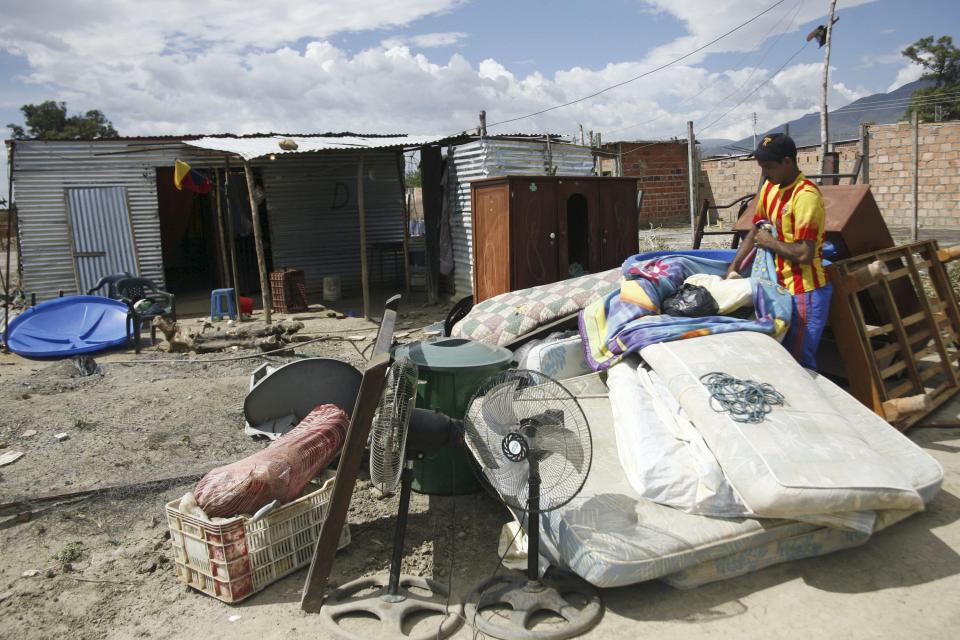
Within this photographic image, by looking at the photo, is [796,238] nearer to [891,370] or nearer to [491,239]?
[891,370]

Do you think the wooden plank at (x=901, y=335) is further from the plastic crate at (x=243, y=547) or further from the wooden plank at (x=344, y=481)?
the plastic crate at (x=243, y=547)

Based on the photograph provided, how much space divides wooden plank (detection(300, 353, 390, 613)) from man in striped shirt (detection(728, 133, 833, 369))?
304 cm

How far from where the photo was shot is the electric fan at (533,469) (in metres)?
3.11

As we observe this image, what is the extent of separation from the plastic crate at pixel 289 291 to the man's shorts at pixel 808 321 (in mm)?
8925

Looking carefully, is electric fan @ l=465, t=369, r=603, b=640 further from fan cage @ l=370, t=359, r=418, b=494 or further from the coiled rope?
the coiled rope

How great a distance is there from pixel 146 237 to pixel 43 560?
10.1 m

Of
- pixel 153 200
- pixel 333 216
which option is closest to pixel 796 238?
pixel 333 216

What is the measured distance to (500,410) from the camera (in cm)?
320

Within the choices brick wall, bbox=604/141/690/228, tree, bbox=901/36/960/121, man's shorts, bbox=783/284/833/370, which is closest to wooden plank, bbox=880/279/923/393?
man's shorts, bbox=783/284/833/370

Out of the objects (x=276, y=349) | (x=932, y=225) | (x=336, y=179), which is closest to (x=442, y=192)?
(x=336, y=179)

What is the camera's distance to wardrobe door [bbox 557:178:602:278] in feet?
26.5

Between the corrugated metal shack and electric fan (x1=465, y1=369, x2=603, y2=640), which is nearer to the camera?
electric fan (x1=465, y1=369, x2=603, y2=640)

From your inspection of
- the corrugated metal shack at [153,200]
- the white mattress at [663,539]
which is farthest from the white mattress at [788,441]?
the corrugated metal shack at [153,200]

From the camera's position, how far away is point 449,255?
12609 millimetres
